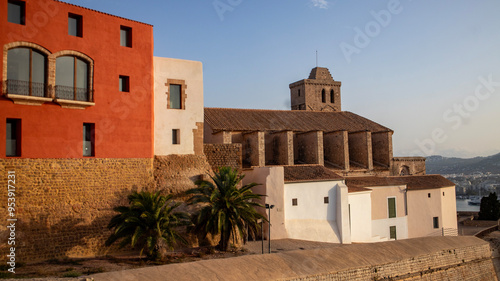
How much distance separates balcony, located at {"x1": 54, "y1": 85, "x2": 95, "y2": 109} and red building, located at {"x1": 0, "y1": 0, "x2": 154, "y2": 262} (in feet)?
0.10

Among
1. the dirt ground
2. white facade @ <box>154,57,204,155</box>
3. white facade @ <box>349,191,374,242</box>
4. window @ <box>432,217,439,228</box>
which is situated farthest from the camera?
window @ <box>432,217,439,228</box>

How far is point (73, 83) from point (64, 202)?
4.11m

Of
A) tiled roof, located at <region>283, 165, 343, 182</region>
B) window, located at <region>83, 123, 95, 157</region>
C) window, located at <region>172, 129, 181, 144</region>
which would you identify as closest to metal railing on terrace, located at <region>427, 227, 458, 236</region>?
tiled roof, located at <region>283, 165, 343, 182</region>

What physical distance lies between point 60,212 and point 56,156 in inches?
73.4

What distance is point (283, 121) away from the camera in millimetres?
29859

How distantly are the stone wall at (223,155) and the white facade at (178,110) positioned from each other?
1505mm

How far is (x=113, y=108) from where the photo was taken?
1491 cm

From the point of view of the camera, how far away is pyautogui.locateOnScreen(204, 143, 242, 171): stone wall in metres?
18.9

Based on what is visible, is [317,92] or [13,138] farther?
[317,92]

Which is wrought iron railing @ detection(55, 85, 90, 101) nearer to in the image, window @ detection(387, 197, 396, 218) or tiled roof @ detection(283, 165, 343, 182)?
tiled roof @ detection(283, 165, 343, 182)

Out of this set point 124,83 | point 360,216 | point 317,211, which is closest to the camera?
point 124,83

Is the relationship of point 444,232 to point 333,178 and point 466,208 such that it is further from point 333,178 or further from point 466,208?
point 466,208

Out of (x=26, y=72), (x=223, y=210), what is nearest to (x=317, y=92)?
(x=223, y=210)

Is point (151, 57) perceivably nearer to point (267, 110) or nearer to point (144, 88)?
point (144, 88)
